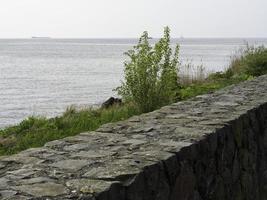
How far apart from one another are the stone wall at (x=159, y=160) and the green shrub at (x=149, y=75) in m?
2.88

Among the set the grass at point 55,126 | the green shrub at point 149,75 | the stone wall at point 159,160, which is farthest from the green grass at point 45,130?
the stone wall at point 159,160

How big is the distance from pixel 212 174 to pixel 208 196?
201 mm

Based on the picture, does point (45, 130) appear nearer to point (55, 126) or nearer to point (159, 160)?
point (55, 126)

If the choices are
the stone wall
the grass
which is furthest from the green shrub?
the stone wall

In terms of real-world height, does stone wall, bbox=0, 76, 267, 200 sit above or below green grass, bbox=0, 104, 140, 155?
above

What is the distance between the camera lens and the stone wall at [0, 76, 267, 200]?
340 centimetres

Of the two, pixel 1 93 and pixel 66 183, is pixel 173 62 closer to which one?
pixel 66 183

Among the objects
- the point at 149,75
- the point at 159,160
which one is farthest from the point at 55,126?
the point at 159,160

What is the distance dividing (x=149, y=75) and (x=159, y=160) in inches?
228

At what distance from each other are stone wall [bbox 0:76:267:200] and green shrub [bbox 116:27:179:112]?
288cm

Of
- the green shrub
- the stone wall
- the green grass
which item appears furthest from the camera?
the green shrub

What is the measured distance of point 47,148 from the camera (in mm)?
4406

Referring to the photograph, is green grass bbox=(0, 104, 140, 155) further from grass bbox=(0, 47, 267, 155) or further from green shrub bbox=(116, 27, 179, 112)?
green shrub bbox=(116, 27, 179, 112)

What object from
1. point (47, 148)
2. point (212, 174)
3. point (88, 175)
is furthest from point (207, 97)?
point (88, 175)
